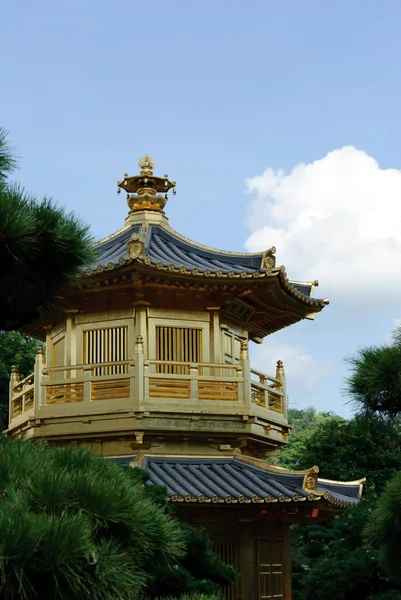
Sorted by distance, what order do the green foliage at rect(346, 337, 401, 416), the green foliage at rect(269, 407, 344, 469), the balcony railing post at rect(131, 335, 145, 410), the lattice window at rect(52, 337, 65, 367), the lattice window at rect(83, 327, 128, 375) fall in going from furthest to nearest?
the green foliage at rect(269, 407, 344, 469), the lattice window at rect(52, 337, 65, 367), the lattice window at rect(83, 327, 128, 375), the balcony railing post at rect(131, 335, 145, 410), the green foliage at rect(346, 337, 401, 416)

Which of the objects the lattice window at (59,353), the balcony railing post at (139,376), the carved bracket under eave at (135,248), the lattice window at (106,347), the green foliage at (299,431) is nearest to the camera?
the balcony railing post at (139,376)

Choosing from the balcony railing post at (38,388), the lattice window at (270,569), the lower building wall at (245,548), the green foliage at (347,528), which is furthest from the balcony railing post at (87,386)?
the green foliage at (347,528)

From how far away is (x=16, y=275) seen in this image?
29.6ft

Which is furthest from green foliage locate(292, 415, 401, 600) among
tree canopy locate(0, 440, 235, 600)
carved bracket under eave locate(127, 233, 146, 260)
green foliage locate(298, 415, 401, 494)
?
carved bracket under eave locate(127, 233, 146, 260)

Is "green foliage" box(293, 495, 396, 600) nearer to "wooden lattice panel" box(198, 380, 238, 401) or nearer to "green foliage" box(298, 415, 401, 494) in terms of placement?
"wooden lattice panel" box(198, 380, 238, 401)

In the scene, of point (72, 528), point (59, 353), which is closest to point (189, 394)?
point (59, 353)

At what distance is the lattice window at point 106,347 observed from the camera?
57.4ft

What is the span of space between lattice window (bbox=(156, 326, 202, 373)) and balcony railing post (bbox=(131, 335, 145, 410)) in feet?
2.84

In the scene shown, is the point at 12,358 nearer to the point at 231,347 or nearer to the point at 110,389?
the point at 231,347

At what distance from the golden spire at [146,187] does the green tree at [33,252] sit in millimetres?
10448

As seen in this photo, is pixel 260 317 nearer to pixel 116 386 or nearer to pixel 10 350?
pixel 116 386

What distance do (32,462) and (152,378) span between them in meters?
8.98

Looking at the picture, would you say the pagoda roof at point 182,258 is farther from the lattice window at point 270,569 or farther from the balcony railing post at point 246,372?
the lattice window at point 270,569

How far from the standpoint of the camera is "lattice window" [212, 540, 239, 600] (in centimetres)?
1650
